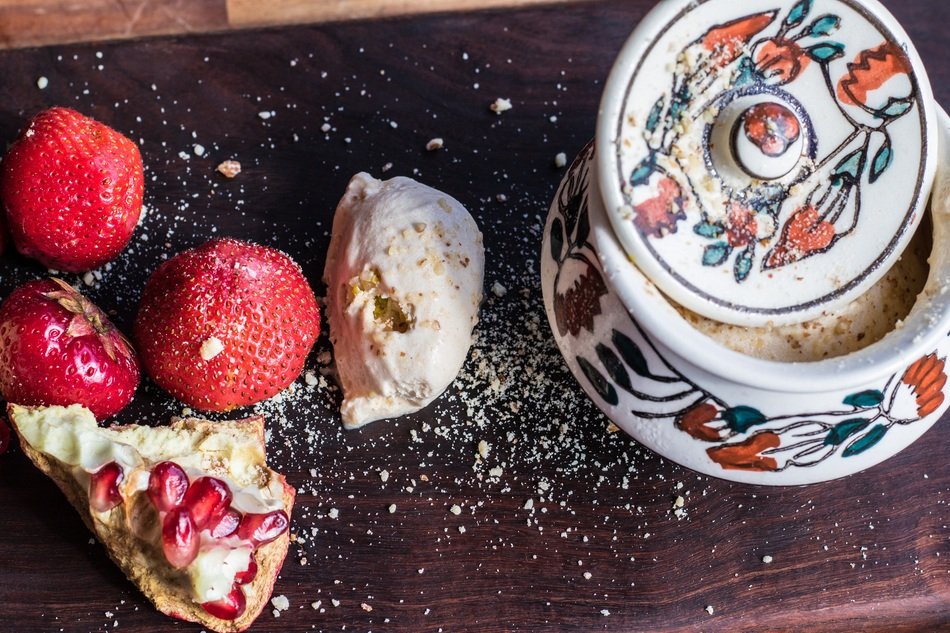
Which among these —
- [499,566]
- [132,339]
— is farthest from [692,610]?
[132,339]

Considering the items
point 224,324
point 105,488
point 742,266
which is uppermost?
point 742,266

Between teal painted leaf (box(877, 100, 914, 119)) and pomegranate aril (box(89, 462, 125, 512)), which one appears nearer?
teal painted leaf (box(877, 100, 914, 119))

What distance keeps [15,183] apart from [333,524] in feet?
1.66

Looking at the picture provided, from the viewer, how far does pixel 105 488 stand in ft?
3.18

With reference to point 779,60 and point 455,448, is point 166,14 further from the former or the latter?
point 779,60

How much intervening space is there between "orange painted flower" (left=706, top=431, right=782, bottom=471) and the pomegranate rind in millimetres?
455

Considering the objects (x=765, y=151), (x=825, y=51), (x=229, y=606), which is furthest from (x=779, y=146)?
(x=229, y=606)

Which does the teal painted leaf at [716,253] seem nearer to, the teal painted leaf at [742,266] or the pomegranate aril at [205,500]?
the teal painted leaf at [742,266]

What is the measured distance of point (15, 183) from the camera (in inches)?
41.6

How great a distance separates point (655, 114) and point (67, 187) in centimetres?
64

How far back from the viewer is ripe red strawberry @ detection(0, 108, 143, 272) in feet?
3.44

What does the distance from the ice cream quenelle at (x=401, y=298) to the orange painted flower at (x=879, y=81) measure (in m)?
0.44

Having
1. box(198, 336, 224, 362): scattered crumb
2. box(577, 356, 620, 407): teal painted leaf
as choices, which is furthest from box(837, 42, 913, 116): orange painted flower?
box(198, 336, 224, 362): scattered crumb

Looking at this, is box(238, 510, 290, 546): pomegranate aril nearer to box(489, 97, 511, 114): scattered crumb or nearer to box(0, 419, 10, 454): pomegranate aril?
box(0, 419, 10, 454): pomegranate aril
